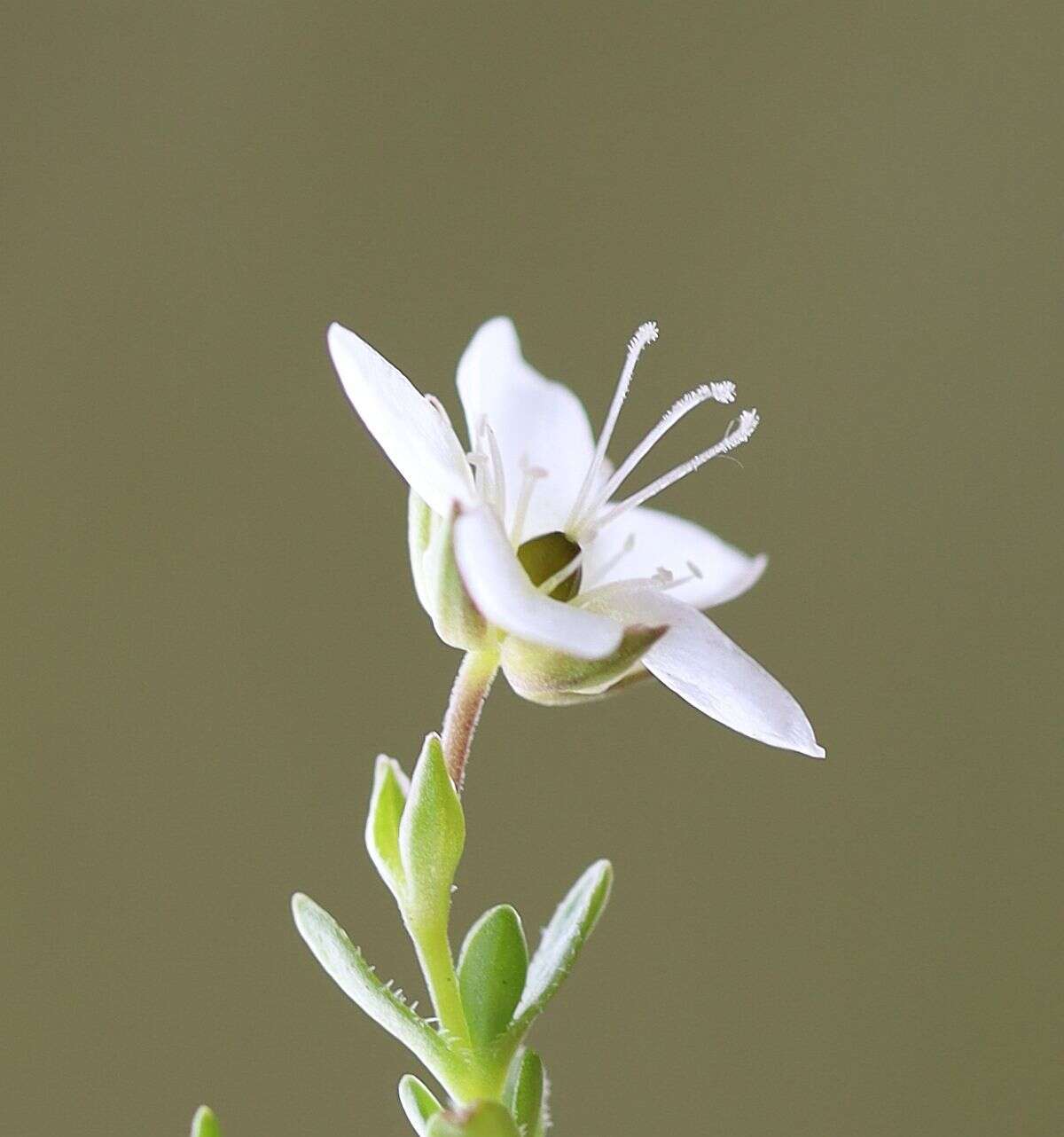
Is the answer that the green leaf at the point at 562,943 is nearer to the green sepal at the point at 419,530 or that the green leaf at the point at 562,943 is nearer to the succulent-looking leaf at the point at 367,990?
the succulent-looking leaf at the point at 367,990

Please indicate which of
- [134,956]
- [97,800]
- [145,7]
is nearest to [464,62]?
[145,7]

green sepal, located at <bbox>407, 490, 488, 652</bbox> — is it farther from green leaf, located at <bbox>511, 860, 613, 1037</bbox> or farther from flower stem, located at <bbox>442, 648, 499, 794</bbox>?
green leaf, located at <bbox>511, 860, 613, 1037</bbox>

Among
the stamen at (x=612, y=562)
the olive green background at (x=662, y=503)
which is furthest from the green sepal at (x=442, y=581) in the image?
the olive green background at (x=662, y=503)

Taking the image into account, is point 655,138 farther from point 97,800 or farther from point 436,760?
point 436,760

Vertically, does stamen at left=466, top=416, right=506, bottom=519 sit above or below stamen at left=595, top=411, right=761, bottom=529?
above

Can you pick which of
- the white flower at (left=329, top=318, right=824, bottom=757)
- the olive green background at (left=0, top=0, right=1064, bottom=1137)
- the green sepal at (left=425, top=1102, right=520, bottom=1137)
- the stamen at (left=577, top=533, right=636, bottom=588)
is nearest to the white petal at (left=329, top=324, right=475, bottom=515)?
the white flower at (left=329, top=318, right=824, bottom=757)

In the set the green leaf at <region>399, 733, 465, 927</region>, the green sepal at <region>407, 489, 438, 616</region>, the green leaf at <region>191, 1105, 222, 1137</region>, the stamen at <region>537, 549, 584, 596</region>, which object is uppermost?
the green sepal at <region>407, 489, 438, 616</region>
